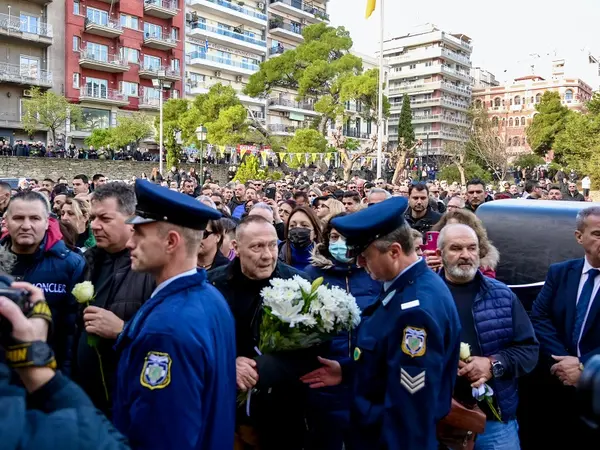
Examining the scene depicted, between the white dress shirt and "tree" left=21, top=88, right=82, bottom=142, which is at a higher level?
"tree" left=21, top=88, right=82, bottom=142

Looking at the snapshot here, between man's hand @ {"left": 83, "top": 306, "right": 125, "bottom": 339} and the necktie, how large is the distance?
305 cm

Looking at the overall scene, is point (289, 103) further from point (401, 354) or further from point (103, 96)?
point (401, 354)

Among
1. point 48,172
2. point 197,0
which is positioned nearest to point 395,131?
point 197,0

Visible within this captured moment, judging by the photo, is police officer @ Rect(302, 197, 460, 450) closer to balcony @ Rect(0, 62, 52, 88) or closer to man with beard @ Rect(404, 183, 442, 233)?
man with beard @ Rect(404, 183, 442, 233)

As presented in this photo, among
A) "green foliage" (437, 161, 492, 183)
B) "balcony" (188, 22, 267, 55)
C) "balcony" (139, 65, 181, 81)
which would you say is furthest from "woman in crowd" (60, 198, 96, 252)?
"balcony" (188, 22, 267, 55)

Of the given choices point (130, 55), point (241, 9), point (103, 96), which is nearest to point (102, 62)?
point (103, 96)

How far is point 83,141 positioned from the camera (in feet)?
143

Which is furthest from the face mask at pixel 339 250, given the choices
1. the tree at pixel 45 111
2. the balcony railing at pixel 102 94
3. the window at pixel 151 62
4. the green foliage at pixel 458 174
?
the window at pixel 151 62

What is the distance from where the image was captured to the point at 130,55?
47.3 metres

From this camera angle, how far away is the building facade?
79812 millimetres

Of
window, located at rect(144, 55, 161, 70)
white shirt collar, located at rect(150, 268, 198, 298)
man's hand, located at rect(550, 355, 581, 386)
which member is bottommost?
man's hand, located at rect(550, 355, 581, 386)

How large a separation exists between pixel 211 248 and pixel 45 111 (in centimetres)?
3590

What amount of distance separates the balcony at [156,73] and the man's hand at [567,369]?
156 feet

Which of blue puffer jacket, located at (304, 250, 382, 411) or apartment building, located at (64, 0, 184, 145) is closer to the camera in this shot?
blue puffer jacket, located at (304, 250, 382, 411)
